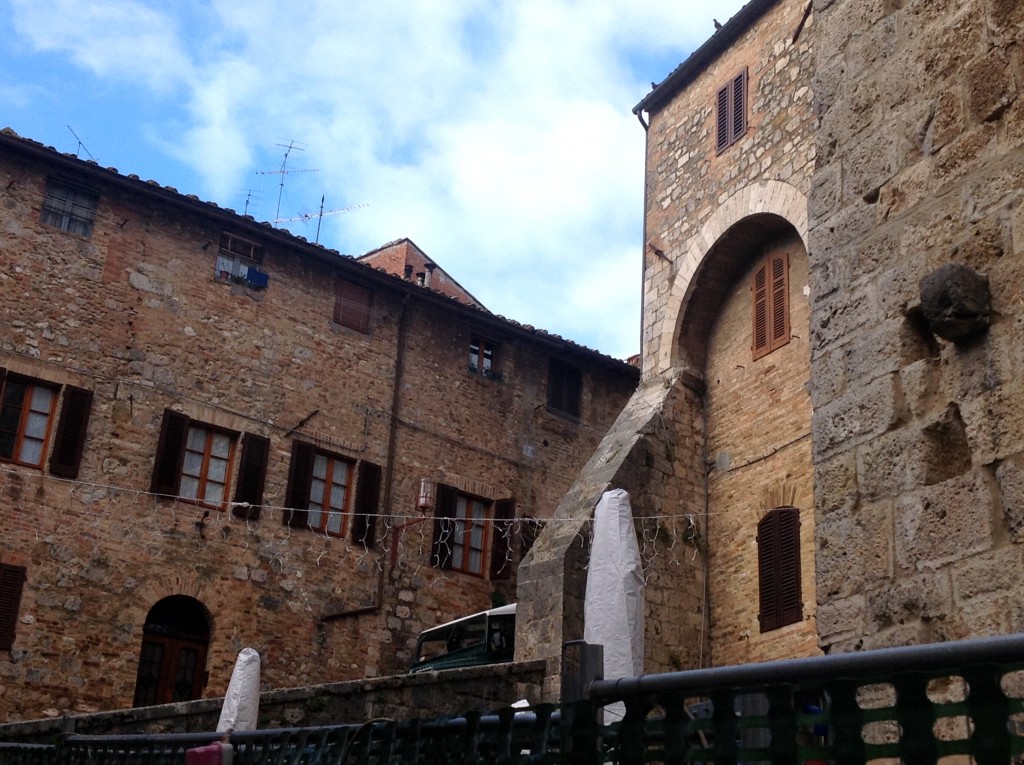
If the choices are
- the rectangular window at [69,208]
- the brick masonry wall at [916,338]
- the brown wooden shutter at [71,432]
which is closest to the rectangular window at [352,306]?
the rectangular window at [69,208]

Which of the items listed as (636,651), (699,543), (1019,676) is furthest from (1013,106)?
(699,543)

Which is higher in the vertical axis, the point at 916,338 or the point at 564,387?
the point at 564,387

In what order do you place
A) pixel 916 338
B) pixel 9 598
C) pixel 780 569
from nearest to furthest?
pixel 916 338 < pixel 780 569 < pixel 9 598

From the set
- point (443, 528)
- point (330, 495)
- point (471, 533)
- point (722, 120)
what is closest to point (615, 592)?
point (722, 120)

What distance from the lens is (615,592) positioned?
8.80 m

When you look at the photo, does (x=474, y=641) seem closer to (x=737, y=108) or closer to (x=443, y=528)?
(x=443, y=528)

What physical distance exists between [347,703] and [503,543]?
7889 mm

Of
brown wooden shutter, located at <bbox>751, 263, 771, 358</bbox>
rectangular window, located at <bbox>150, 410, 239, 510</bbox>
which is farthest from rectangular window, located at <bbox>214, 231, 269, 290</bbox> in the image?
brown wooden shutter, located at <bbox>751, 263, 771, 358</bbox>

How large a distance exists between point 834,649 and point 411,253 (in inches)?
989

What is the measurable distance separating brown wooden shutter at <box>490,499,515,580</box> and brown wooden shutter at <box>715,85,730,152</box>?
712 centimetres

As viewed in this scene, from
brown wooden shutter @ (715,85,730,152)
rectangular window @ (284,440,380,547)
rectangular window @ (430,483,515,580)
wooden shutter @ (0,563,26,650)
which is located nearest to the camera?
wooden shutter @ (0,563,26,650)

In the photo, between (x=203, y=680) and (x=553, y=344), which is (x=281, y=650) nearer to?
(x=203, y=680)

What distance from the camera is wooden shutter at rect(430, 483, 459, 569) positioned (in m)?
19.8

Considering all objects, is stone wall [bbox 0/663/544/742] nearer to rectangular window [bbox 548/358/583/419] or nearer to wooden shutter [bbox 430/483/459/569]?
wooden shutter [bbox 430/483/459/569]
